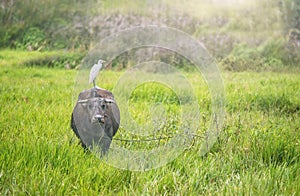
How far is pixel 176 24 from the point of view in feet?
27.4

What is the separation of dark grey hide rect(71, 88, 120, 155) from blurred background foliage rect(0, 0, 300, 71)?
425 centimetres

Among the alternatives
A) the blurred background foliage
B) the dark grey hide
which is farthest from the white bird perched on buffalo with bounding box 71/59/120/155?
the blurred background foliage

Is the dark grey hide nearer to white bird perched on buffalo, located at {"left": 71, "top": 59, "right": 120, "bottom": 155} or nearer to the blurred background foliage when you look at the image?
white bird perched on buffalo, located at {"left": 71, "top": 59, "right": 120, "bottom": 155}

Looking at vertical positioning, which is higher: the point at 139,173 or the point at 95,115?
the point at 95,115

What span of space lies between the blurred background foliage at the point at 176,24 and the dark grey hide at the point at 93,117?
4250 mm

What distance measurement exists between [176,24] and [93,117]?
6.66 m

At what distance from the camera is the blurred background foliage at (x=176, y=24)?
709cm

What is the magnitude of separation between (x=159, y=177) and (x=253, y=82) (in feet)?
10.9

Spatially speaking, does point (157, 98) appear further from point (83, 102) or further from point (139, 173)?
point (139, 173)

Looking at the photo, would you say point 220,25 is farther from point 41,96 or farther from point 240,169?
point 240,169

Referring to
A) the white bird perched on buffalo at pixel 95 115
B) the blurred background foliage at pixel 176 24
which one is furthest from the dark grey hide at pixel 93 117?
the blurred background foliage at pixel 176 24

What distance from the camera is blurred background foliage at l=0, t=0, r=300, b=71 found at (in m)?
7.09

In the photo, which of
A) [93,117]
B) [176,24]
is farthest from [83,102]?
[176,24]

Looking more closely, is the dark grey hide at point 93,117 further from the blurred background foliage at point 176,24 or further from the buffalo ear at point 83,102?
the blurred background foliage at point 176,24
